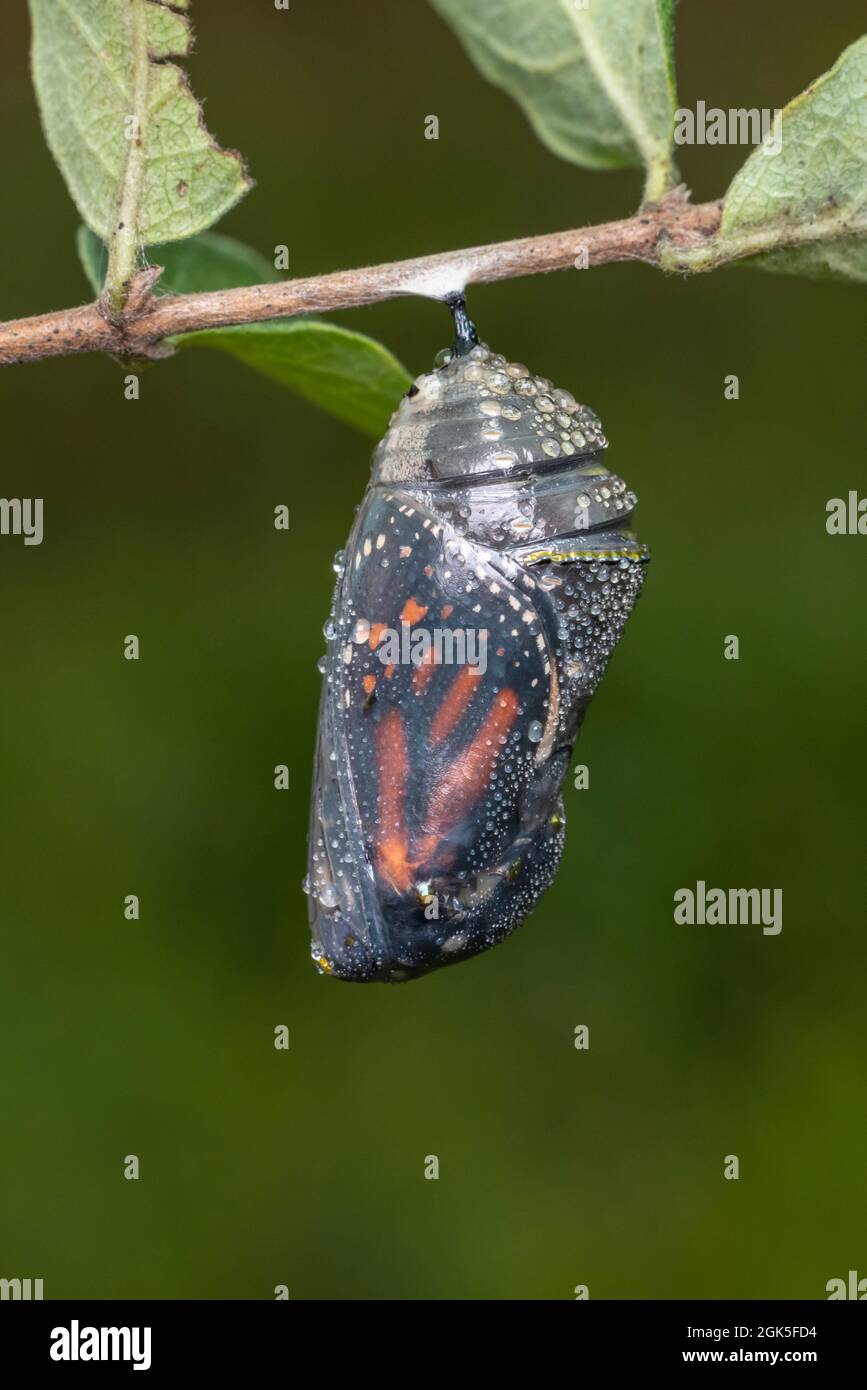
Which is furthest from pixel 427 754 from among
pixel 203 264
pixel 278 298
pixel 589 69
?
pixel 589 69

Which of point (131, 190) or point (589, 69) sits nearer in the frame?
point (131, 190)

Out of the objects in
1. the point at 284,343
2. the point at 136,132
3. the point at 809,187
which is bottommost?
the point at 284,343

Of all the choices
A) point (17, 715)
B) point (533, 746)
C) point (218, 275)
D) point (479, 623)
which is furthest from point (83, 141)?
point (17, 715)

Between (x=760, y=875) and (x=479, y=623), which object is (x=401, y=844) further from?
(x=760, y=875)

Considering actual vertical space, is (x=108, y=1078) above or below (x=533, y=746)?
below

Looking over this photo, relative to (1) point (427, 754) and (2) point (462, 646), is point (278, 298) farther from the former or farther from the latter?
(1) point (427, 754)
